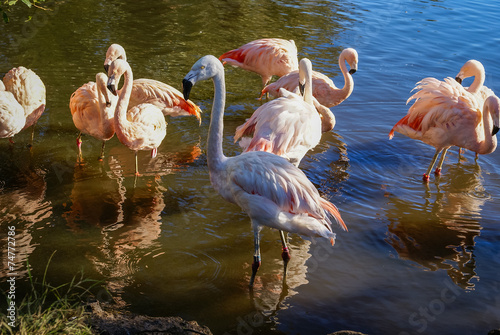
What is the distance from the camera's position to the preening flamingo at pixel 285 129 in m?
5.01

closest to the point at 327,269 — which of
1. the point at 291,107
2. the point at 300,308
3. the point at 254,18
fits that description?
the point at 300,308

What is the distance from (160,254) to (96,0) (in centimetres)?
834

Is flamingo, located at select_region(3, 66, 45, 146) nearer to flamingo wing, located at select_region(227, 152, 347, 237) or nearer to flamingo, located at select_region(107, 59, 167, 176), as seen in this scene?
flamingo, located at select_region(107, 59, 167, 176)

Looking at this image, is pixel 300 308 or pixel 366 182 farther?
pixel 366 182

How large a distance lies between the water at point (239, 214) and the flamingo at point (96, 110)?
16.8 inches

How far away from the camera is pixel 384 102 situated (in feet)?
26.8

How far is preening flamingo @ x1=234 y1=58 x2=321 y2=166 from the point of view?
5.01 meters

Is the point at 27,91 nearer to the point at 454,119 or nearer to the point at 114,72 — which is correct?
the point at 114,72

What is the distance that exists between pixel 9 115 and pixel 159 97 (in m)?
1.78

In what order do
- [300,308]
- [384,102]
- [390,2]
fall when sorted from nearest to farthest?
[300,308], [384,102], [390,2]

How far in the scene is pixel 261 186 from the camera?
156 inches

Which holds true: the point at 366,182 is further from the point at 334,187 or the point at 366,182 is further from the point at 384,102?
the point at 384,102

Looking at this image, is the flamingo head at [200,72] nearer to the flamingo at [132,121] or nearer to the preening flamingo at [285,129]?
the preening flamingo at [285,129]

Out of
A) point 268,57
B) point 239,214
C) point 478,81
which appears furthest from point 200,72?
point 478,81
